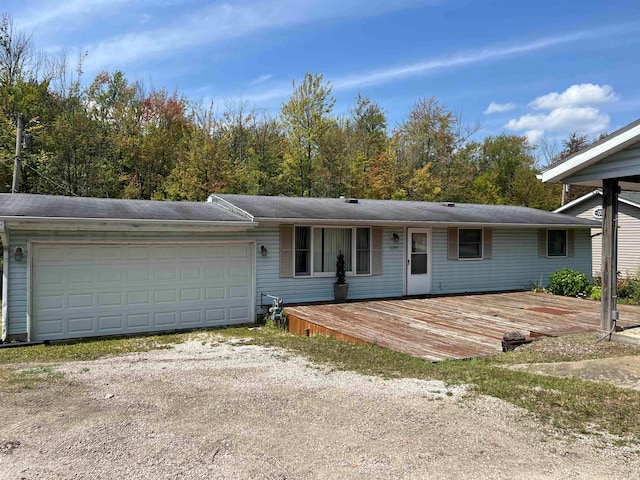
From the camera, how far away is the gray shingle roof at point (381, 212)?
11.1 metres

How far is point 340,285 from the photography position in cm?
1136

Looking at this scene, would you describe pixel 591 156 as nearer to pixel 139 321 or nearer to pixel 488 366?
pixel 488 366

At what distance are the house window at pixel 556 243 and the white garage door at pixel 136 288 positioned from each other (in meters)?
9.82

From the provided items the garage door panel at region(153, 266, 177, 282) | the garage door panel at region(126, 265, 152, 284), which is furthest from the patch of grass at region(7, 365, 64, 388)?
the garage door panel at region(153, 266, 177, 282)

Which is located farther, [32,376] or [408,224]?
[408,224]

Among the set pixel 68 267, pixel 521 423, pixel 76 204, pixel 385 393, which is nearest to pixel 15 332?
pixel 68 267

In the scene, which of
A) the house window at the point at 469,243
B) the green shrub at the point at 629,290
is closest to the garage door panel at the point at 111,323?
the house window at the point at 469,243

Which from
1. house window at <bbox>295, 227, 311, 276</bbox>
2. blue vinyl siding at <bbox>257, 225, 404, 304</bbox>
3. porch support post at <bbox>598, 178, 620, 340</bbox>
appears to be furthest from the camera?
house window at <bbox>295, 227, 311, 276</bbox>

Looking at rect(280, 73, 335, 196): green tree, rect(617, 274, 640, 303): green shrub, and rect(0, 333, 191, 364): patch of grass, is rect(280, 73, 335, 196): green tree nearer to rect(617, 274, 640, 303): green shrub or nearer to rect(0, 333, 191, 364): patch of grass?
rect(617, 274, 640, 303): green shrub

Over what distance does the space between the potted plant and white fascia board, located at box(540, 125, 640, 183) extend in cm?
528

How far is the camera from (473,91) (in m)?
24.7

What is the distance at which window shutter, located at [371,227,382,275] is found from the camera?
472 inches

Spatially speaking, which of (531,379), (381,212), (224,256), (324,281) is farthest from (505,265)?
(531,379)

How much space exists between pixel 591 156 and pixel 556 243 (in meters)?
9.19
